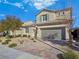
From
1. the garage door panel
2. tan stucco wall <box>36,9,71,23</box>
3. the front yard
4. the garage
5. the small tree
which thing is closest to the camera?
the front yard

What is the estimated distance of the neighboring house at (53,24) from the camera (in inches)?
1291

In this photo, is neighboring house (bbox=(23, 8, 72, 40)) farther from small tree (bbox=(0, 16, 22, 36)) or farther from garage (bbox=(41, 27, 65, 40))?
small tree (bbox=(0, 16, 22, 36))

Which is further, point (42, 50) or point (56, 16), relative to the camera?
point (56, 16)

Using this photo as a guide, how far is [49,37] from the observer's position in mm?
35594

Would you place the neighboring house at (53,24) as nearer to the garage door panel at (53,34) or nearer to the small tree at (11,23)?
the garage door panel at (53,34)

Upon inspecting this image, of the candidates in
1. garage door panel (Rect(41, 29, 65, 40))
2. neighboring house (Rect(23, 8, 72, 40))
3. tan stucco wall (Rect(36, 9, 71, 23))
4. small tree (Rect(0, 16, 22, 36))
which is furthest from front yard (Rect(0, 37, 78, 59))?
small tree (Rect(0, 16, 22, 36))

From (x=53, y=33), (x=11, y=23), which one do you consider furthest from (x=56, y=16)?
(x=11, y=23)

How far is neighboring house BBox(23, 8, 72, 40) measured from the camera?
3278 cm

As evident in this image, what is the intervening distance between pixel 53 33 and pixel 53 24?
1.93 meters

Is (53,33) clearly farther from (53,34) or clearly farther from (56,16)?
(56,16)

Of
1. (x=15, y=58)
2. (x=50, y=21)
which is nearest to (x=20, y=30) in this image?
(x=50, y=21)

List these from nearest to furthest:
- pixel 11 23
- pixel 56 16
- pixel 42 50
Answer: pixel 42 50
pixel 56 16
pixel 11 23

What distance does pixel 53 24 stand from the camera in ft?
114

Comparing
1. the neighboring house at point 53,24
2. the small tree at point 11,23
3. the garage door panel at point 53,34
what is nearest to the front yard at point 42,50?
the neighboring house at point 53,24
